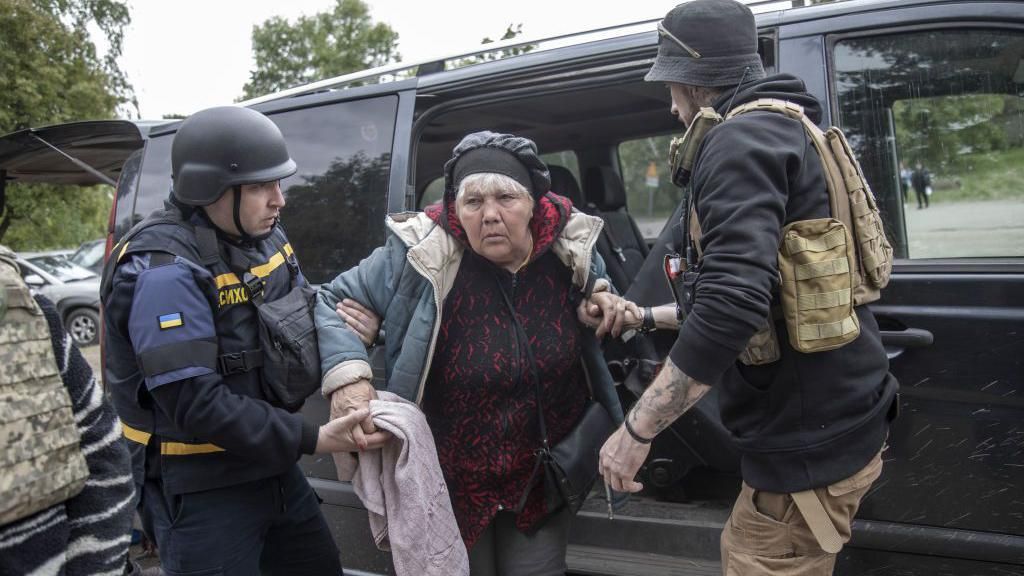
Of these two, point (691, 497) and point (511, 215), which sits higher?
point (511, 215)

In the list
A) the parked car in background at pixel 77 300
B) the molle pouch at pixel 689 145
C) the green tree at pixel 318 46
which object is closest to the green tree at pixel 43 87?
the parked car in background at pixel 77 300

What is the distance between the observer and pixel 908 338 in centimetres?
212

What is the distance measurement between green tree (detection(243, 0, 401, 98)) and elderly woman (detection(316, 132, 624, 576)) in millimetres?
21999

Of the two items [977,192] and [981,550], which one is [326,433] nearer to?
→ [981,550]

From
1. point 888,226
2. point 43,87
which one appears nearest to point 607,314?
point 888,226

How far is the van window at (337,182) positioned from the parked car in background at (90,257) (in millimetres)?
12947

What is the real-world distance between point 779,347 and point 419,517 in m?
1.01

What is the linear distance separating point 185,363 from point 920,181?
2149mm

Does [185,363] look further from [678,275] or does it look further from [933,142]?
[933,142]

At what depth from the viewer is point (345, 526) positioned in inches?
113

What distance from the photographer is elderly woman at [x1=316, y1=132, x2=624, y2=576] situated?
83.1 inches

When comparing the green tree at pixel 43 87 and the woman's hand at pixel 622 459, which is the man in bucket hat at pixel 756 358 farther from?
the green tree at pixel 43 87

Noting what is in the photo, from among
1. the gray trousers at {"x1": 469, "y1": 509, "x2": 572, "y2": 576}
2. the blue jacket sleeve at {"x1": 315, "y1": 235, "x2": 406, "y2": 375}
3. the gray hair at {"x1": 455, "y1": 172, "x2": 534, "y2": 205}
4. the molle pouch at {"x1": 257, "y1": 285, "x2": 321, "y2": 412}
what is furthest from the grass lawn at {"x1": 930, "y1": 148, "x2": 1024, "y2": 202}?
the molle pouch at {"x1": 257, "y1": 285, "x2": 321, "y2": 412}

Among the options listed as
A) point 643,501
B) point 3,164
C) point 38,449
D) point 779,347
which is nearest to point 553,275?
point 779,347
